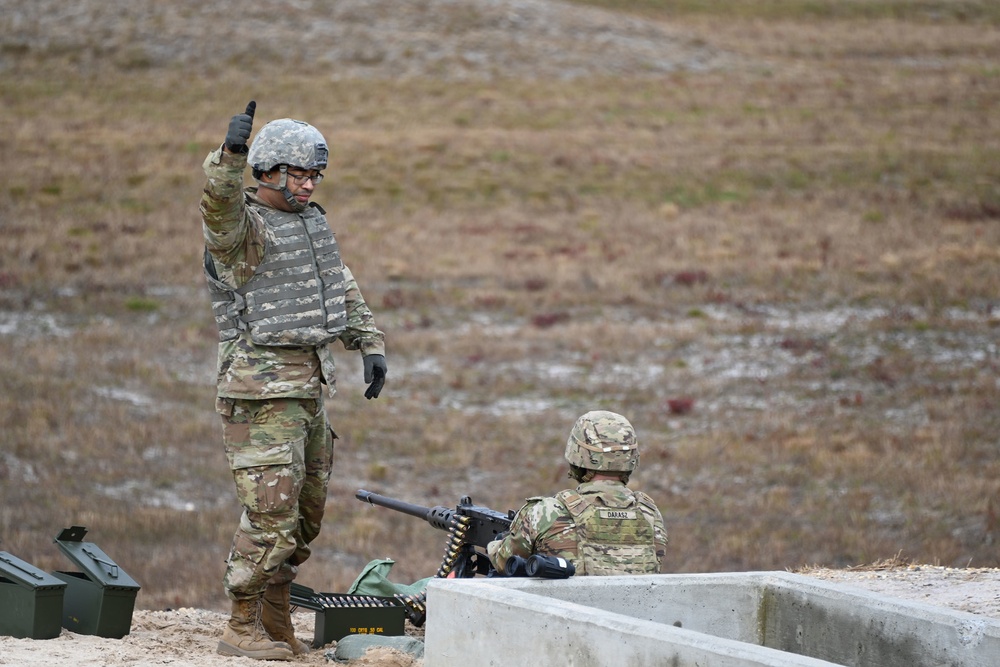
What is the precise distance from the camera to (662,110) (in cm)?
3547

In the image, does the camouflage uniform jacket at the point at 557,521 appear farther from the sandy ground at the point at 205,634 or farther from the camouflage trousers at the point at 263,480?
the camouflage trousers at the point at 263,480

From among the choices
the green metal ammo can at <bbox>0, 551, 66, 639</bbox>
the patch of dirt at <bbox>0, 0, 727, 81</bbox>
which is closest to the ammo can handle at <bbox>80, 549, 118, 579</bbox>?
the green metal ammo can at <bbox>0, 551, 66, 639</bbox>

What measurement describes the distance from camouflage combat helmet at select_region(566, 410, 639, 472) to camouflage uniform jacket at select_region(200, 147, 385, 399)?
1.38 metres

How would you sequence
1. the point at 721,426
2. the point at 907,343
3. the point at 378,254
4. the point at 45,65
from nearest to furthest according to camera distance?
the point at 721,426 → the point at 907,343 → the point at 378,254 → the point at 45,65

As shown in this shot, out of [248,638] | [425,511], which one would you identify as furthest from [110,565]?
[425,511]

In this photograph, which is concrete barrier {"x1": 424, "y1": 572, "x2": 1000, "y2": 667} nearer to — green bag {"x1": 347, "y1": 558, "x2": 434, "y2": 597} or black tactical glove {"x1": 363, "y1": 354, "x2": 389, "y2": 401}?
black tactical glove {"x1": 363, "y1": 354, "x2": 389, "y2": 401}

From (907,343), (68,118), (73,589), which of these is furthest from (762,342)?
(68,118)

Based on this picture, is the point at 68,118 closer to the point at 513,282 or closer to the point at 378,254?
the point at 378,254

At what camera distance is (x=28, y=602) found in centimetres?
623

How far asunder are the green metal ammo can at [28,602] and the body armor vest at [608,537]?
261 centimetres

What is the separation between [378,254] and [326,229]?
16146 millimetres

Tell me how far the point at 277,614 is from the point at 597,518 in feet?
6.27

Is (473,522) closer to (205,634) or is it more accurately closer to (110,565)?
(205,634)

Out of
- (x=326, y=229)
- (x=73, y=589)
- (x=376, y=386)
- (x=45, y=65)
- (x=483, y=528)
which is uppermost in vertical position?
(x=45, y=65)
